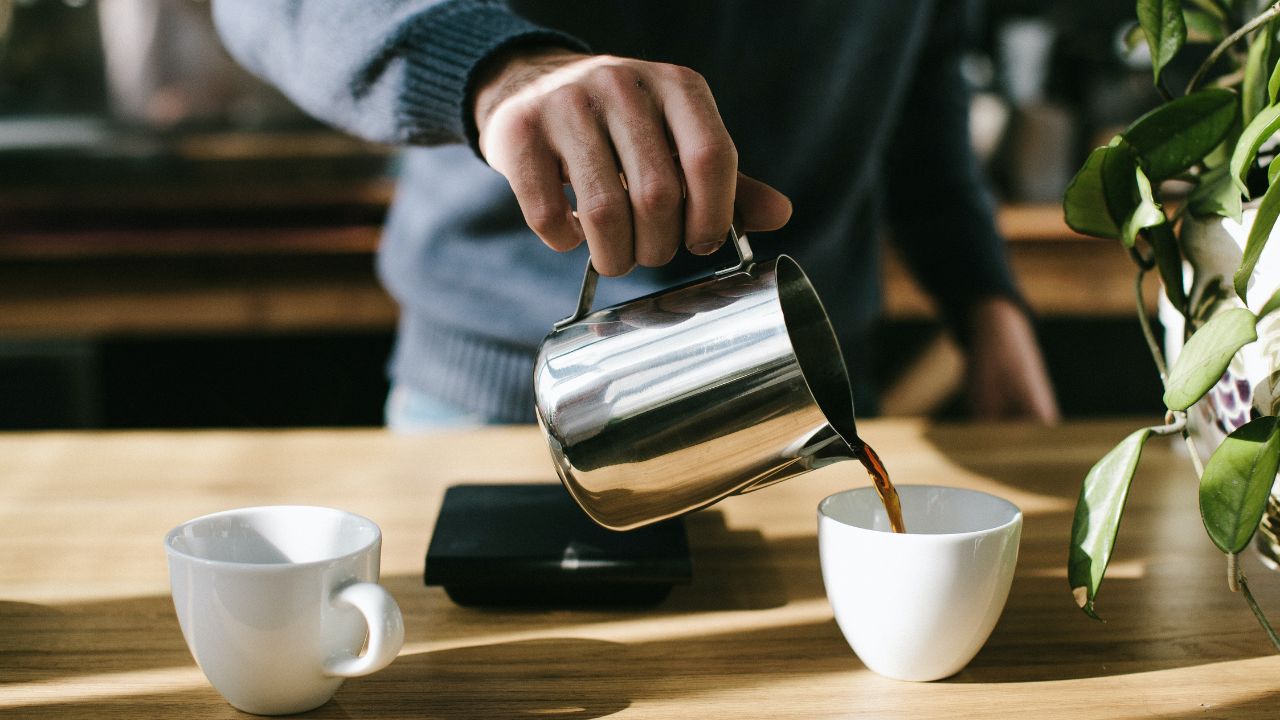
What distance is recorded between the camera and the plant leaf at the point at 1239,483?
18.9 inches

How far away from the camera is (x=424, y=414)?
1.11 metres

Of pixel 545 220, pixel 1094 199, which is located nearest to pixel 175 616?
pixel 545 220

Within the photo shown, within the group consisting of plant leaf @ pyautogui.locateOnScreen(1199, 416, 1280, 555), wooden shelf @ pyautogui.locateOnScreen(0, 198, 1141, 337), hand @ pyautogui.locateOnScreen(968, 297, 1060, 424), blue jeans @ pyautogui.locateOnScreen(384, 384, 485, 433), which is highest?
plant leaf @ pyautogui.locateOnScreen(1199, 416, 1280, 555)

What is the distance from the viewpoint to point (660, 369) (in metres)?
0.52

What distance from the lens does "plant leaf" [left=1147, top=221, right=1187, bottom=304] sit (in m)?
0.55

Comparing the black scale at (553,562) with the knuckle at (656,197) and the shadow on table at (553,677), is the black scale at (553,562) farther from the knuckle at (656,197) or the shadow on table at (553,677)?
the knuckle at (656,197)

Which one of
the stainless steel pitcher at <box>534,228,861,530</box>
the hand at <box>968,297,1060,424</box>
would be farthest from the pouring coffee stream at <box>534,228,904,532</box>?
the hand at <box>968,297,1060,424</box>

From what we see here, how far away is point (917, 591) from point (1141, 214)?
200mm

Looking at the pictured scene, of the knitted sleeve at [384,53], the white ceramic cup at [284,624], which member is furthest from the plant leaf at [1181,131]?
the white ceramic cup at [284,624]

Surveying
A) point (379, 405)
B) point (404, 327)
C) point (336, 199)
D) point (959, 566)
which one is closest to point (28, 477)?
point (404, 327)

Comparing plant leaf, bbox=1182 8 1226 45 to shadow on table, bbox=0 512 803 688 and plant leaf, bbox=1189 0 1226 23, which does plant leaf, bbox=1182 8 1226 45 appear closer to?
plant leaf, bbox=1189 0 1226 23

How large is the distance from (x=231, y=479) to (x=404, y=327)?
35 cm

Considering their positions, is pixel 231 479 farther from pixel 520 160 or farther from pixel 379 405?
pixel 379 405

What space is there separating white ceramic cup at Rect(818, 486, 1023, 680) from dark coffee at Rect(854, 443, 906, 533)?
3 cm
